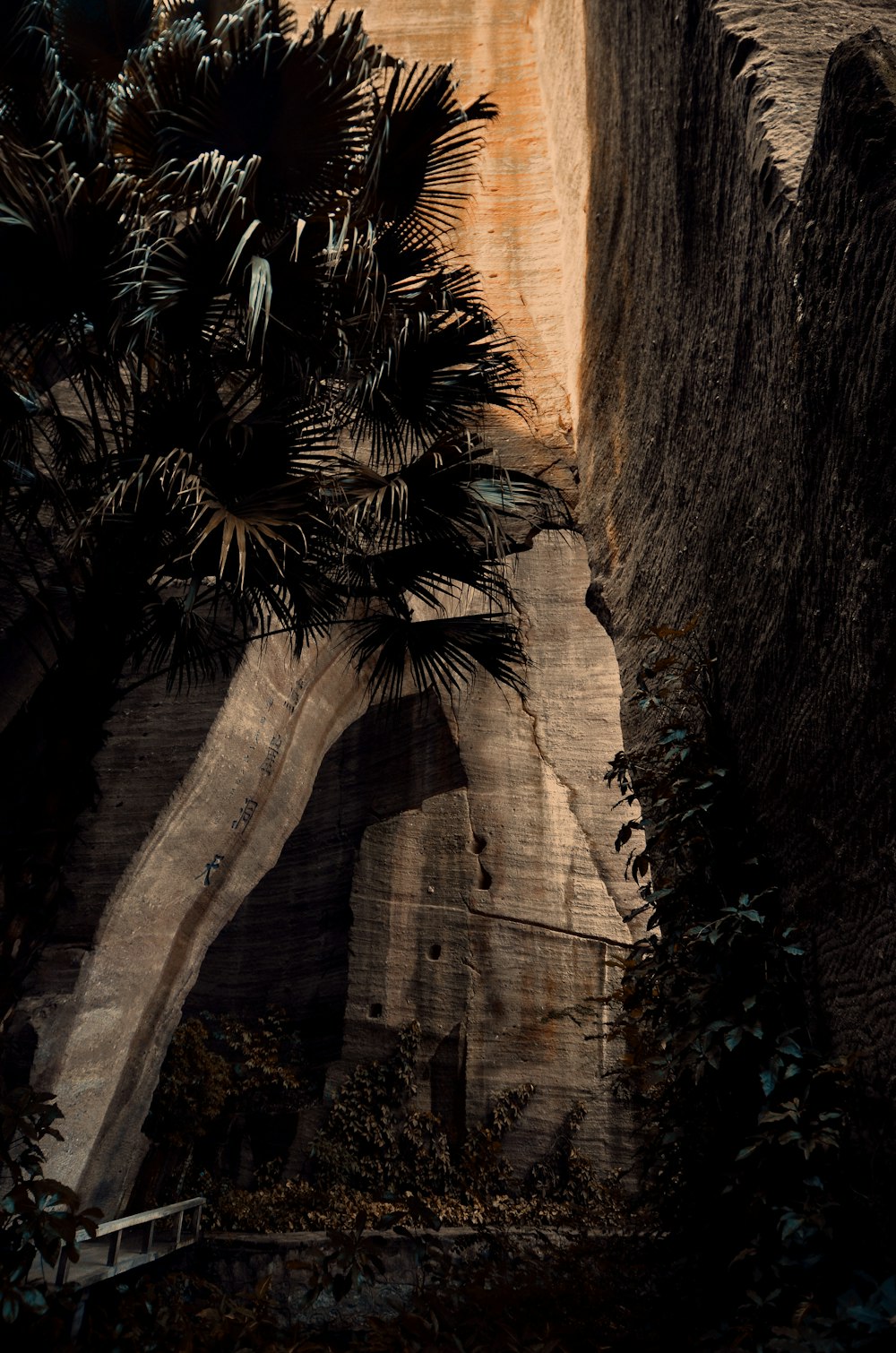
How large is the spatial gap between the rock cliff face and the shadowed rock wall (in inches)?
0.5

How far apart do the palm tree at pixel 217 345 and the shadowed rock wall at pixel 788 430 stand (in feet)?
2.97

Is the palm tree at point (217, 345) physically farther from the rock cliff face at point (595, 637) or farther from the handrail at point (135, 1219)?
the handrail at point (135, 1219)

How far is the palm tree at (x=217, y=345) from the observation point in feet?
12.2

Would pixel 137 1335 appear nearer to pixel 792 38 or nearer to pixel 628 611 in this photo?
pixel 628 611

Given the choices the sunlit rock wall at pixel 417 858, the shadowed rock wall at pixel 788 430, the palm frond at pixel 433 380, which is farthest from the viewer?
the sunlit rock wall at pixel 417 858

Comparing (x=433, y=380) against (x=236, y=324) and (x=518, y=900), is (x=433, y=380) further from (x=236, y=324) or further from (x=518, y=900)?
(x=518, y=900)

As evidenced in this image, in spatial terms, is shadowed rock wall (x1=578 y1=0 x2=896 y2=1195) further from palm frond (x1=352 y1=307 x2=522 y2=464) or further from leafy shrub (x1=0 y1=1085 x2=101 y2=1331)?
leafy shrub (x1=0 y1=1085 x2=101 y2=1331)

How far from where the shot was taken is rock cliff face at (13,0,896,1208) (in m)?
2.31

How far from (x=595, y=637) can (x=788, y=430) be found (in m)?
5.73

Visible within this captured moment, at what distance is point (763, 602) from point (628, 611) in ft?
4.84

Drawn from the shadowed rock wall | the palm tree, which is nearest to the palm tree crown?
the palm tree

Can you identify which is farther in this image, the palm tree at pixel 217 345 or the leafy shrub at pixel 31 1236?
the palm tree at pixel 217 345

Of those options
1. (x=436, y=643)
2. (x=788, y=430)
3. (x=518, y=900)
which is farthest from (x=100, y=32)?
(x=518, y=900)

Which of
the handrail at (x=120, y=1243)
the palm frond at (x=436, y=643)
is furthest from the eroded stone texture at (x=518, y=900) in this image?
the palm frond at (x=436, y=643)
